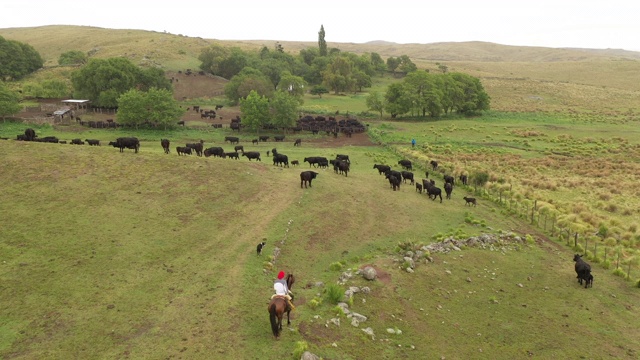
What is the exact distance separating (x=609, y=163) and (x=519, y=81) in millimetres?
96897

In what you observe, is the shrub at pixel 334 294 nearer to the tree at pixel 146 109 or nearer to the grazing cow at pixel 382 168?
the grazing cow at pixel 382 168

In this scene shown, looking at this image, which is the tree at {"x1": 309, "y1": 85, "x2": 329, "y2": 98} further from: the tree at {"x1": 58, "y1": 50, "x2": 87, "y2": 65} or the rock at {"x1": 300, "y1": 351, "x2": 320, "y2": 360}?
the rock at {"x1": 300, "y1": 351, "x2": 320, "y2": 360}

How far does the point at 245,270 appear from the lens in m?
16.9

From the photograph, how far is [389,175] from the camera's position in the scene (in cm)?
3366

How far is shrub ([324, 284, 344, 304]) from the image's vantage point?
15.3 meters

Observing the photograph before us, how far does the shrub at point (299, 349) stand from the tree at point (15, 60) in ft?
336

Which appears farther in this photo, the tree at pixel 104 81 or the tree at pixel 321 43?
the tree at pixel 321 43

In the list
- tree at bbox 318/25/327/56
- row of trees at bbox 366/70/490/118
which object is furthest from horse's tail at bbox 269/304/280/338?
tree at bbox 318/25/327/56

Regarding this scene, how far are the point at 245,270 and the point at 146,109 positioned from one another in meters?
44.4

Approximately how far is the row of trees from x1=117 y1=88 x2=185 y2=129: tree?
3914 centimetres

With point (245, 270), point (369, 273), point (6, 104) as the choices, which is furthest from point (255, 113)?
point (369, 273)

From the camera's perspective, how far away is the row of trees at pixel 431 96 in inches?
3061

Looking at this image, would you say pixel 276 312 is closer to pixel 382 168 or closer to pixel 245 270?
pixel 245 270

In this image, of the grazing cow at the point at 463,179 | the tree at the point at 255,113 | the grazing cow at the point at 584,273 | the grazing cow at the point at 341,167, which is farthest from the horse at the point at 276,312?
the tree at the point at 255,113
